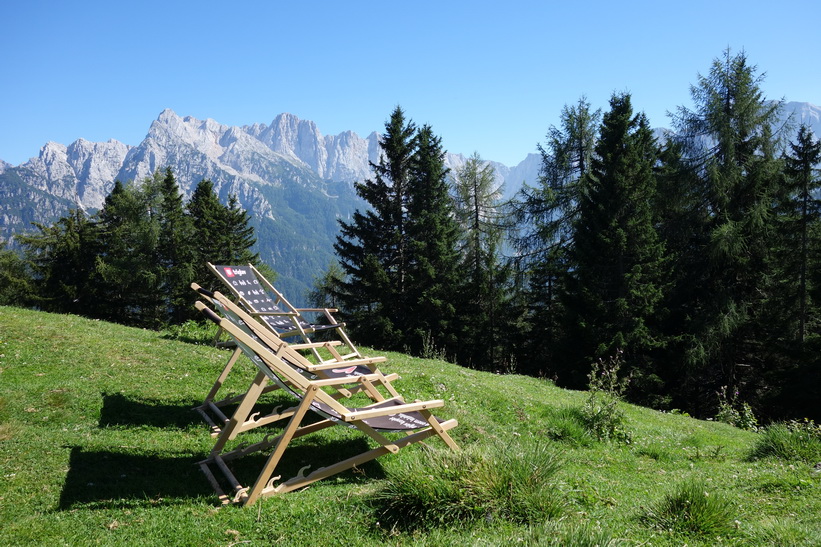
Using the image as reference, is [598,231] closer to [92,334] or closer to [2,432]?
[92,334]

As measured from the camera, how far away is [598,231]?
21844 mm

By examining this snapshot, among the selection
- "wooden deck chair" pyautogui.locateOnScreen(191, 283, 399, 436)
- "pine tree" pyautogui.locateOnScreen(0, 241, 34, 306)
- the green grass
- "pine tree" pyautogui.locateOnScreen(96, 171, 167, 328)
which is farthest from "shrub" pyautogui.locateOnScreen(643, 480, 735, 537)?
"pine tree" pyautogui.locateOnScreen(0, 241, 34, 306)

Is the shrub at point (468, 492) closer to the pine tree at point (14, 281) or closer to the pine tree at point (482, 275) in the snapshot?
the pine tree at point (482, 275)

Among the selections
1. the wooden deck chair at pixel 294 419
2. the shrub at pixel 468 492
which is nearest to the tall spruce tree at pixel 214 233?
the wooden deck chair at pixel 294 419

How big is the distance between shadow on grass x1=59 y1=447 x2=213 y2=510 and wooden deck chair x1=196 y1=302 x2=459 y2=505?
21 centimetres

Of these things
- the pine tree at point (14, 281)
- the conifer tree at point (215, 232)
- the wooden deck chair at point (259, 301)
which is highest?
the conifer tree at point (215, 232)

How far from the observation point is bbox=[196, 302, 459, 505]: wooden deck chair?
3.90 m

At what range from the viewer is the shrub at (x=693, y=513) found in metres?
3.52

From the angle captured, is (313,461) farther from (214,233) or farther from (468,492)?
(214,233)

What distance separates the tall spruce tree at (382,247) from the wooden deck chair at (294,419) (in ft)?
73.9

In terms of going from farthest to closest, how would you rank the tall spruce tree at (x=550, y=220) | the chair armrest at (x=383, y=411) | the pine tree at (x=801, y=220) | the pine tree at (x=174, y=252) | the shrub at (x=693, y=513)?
the pine tree at (x=174, y=252) → the tall spruce tree at (x=550, y=220) → the pine tree at (x=801, y=220) → the chair armrest at (x=383, y=411) → the shrub at (x=693, y=513)

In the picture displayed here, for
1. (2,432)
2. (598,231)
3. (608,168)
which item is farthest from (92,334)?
(608,168)

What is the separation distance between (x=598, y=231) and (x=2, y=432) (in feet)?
69.7

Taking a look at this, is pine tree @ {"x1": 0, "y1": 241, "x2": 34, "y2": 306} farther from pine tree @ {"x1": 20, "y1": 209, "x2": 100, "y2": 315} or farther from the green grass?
the green grass
